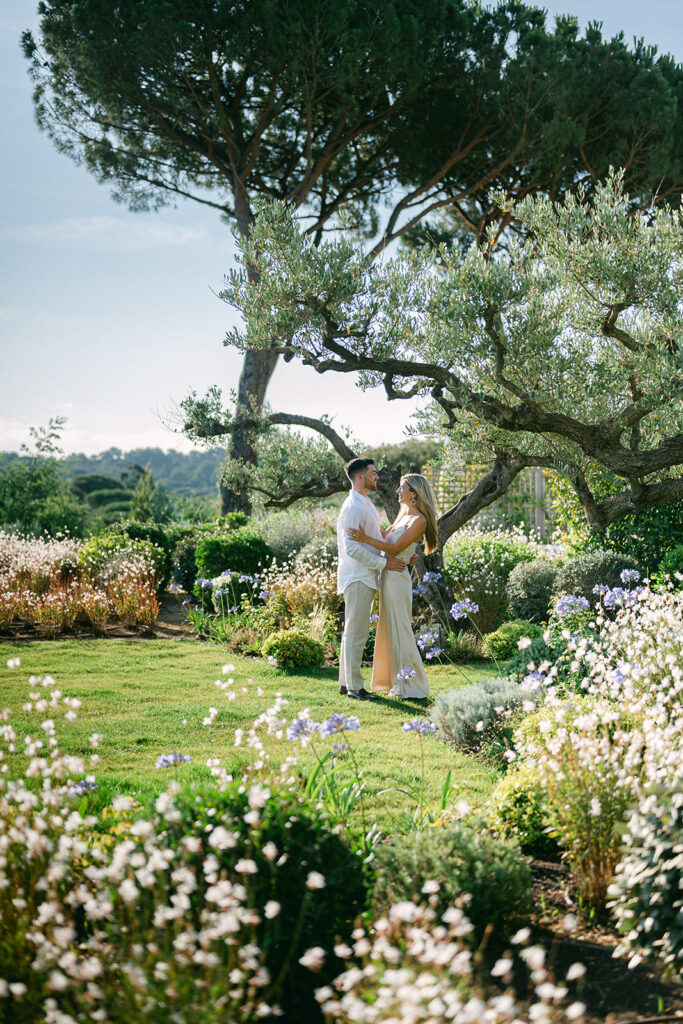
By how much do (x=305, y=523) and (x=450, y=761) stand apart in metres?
8.98

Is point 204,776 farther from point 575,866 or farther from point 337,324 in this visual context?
point 337,324

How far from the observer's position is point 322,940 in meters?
2.23

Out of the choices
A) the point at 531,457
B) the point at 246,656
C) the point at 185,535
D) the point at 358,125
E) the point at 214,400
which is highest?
the point at 358,125

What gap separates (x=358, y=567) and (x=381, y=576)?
0.86 ft

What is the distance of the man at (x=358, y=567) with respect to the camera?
6.38 m

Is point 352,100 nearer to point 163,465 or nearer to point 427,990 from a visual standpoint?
point 427,990

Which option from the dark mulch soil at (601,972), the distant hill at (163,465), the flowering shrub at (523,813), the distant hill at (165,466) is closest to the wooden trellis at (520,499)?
the flowering shrub at (523,813)

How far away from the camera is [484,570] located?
31.6 feet

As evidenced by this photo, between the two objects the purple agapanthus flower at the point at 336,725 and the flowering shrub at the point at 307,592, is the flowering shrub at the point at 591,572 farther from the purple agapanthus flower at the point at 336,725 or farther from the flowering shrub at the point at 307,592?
the purple agapanthus flower at the point at 336,725

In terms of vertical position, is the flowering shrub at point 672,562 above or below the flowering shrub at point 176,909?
above

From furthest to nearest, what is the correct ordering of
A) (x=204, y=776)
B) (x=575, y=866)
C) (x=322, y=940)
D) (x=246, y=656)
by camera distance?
(x=246, y=656) → (x=204, y=776) → (x=575, y=866) → (x=322, y=940)

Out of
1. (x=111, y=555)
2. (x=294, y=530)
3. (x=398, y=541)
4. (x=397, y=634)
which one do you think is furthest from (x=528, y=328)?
(x=111, y=555)

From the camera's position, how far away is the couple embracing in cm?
638

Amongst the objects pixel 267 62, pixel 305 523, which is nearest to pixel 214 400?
pixel 305 523
